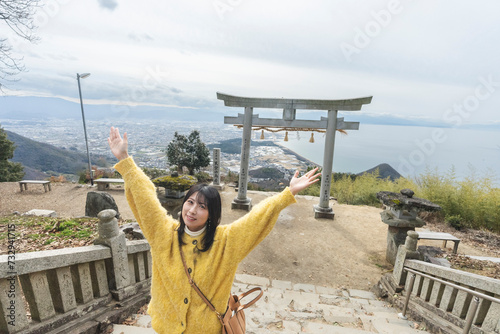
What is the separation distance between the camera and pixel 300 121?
9.09 metres

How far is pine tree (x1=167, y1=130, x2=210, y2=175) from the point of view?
55.1 feet

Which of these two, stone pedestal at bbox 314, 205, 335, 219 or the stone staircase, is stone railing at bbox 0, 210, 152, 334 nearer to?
the stone staircase

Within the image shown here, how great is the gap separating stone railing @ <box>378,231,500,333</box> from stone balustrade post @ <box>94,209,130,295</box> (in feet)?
13.7

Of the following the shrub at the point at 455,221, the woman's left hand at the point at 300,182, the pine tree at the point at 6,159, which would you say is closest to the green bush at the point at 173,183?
the woman's left hand at the point at 300,182

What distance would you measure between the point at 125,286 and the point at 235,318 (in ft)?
7.17

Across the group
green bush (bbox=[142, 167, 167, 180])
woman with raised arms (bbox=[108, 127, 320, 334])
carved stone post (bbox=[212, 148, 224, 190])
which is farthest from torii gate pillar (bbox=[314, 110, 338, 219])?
green bush (bbox=[142, 167, 167, 180])

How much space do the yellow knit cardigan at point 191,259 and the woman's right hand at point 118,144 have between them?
0.22 ft

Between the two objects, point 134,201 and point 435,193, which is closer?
point 134,201

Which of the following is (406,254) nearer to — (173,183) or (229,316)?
(229,316)

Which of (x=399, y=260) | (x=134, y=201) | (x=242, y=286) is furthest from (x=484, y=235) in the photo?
(x=134, y=201)

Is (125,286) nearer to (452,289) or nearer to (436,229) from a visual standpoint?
(452,289)

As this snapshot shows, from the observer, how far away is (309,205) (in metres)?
10.8

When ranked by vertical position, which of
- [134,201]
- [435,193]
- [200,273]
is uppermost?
[134,201]

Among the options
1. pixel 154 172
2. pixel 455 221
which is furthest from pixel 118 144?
pixel 154 172
